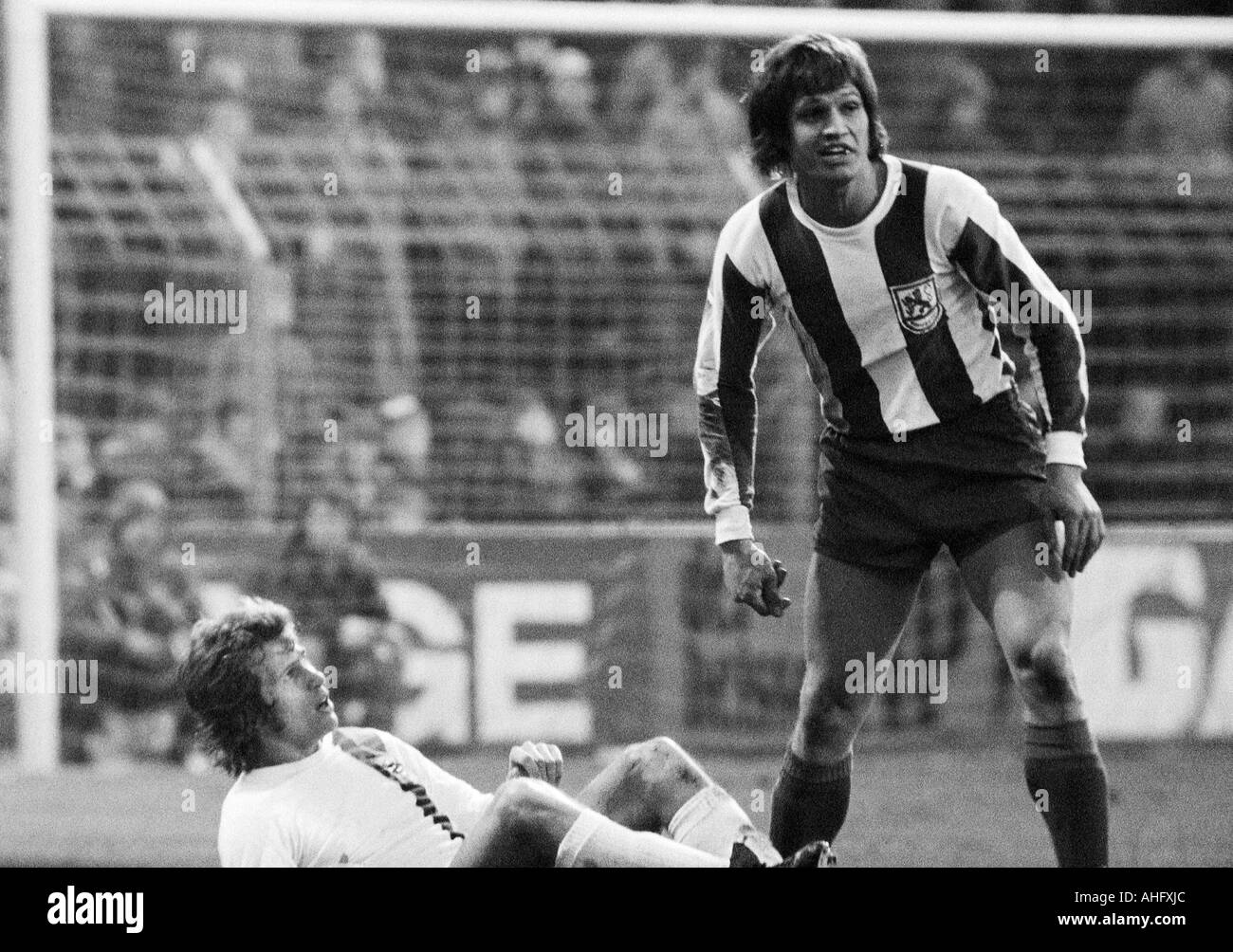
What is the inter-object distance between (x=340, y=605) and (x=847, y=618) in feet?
10.5

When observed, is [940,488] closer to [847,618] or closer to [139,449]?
[847,618]

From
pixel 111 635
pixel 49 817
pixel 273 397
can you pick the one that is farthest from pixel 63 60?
pixel 49 817

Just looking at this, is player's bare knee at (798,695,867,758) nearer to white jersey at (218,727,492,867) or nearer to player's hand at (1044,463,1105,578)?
player's hand at (1044,463,1105,578)

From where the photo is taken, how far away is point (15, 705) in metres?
6.52

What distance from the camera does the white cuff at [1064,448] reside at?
350 cm

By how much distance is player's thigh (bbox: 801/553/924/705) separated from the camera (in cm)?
362

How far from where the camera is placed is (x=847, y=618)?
3641mm

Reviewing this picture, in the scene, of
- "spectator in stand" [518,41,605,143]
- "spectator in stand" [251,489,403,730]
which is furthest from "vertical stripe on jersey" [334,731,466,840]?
"spectator in stand" [518,41,605,143]

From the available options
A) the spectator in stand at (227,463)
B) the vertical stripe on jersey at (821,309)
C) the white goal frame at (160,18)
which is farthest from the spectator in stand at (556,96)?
the vertical stripe on jersey at (821,309)

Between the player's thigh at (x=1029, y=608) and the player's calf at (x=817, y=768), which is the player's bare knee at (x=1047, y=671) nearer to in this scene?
the player's thigh at (x=1029, y=608)

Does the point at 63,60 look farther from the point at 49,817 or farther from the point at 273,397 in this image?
the point at 49,817

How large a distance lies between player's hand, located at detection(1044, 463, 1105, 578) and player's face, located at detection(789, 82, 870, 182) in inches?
27.0

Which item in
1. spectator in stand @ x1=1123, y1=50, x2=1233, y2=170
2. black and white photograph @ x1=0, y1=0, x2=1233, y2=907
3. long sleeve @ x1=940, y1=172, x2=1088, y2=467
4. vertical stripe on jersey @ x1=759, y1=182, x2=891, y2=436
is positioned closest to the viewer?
long sleeve @ x1=940, y1=172, x2=1088, y2=467
